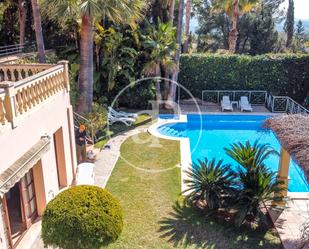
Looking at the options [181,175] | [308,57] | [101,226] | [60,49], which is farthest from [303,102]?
[101,226]

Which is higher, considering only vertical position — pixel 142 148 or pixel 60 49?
pixel 60 49

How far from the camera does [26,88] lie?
316 inches

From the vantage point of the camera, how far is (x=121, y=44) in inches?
830

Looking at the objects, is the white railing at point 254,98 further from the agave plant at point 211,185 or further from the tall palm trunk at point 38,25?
the agave plant at point 211,185

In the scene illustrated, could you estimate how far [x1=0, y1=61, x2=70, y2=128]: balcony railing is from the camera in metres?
6.91

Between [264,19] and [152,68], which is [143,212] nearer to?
[152,68]

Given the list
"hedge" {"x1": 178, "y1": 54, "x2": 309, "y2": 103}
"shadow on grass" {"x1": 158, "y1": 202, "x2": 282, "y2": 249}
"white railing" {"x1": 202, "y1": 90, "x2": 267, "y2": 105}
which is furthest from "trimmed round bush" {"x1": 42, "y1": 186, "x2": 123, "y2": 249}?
"white railing" {"x1": 202, "y1": 90, "x2": 267, "y2": 105}

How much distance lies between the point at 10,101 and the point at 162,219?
561 centimetres

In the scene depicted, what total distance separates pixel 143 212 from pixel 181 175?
311 cm

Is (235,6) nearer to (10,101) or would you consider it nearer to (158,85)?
(158,85)

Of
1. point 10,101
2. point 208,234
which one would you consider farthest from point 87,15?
point 208,234

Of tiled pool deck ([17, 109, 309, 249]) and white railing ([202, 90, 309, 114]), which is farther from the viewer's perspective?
white railing ([202, 90, 309, 114])

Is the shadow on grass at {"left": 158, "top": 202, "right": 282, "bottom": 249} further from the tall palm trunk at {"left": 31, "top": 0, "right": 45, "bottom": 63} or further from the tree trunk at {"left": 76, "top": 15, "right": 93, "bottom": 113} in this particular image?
the tall palm trunk at {"left": 31, "top": 0, "right": 45, "bottom": 63}

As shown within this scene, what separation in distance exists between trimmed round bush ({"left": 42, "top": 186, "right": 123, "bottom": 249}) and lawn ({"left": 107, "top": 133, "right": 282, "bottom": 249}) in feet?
6.10
